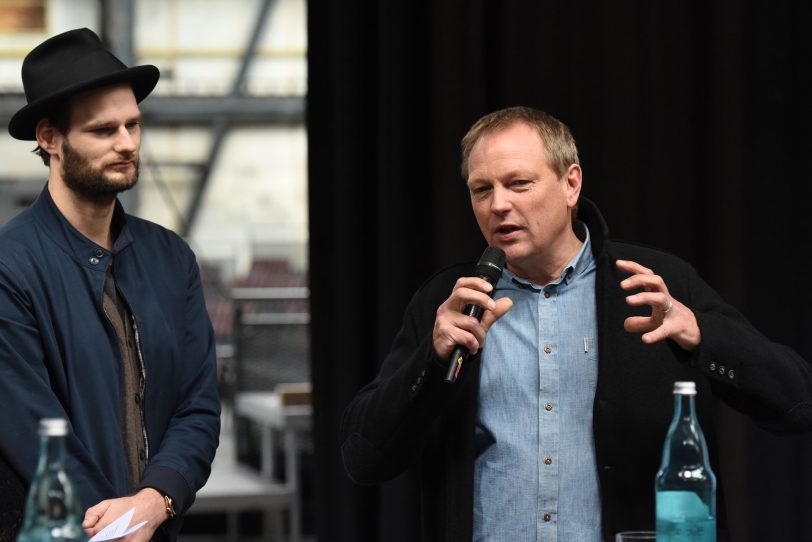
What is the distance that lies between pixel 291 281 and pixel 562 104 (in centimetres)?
630

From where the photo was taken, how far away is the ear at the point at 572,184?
1992mm

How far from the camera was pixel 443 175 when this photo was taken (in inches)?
118

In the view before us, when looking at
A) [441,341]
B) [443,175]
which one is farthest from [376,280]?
[441,341]

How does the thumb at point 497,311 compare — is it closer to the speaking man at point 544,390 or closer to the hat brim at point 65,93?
the speaking man at point 544,390

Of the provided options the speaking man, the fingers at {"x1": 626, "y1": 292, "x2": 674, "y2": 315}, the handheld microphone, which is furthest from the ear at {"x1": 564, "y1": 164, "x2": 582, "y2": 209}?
the fingers at {"x1": 626, "y1": 292, "x2": 674, "y2": 315}

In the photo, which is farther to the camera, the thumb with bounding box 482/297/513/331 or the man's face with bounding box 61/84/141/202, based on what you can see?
the man's face with bounding box 61/84/141/202

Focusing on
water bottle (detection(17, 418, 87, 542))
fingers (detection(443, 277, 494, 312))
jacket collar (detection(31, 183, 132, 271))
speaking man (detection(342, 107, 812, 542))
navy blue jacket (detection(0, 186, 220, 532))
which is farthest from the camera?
jacket collar (detection(31, 183, 132, 271))

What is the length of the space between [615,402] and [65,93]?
1.01 meters

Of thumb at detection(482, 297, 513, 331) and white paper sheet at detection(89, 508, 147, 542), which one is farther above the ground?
thumb at detection(482, 297, 513, 331)

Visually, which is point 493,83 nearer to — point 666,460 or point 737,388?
point 737,388

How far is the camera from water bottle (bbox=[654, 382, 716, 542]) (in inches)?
54.0

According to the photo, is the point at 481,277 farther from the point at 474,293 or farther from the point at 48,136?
the point at 48,136

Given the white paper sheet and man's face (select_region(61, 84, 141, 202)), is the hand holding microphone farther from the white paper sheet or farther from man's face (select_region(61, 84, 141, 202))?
man's face (select_region(61, 84, 141, 202))

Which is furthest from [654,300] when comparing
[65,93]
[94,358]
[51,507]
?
[65,93]
